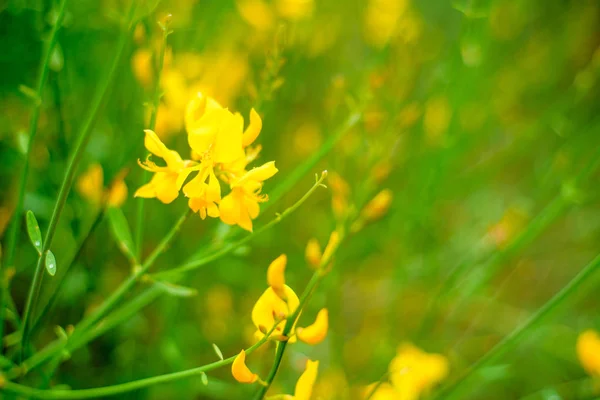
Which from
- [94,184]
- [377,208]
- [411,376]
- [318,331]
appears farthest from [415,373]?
[94,184]

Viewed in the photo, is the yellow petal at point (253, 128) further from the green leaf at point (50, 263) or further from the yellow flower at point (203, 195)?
the green leaf at point (50, 263)

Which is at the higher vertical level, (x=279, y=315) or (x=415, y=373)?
(x=415, y=373)

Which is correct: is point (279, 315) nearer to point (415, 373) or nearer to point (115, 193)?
point (115, 193)

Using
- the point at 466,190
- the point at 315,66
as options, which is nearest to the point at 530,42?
the point at 466,190

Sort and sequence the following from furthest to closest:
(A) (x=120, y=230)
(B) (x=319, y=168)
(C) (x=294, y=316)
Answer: (B) (x=319, y=168) → (A) (x=120, y=230) → (C) (x=294, y=316)

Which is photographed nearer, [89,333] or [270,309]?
[270,309]

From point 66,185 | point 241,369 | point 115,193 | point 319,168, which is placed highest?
point 319,168

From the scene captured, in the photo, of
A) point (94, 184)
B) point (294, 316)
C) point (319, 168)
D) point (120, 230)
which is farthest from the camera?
point (319, 168)
